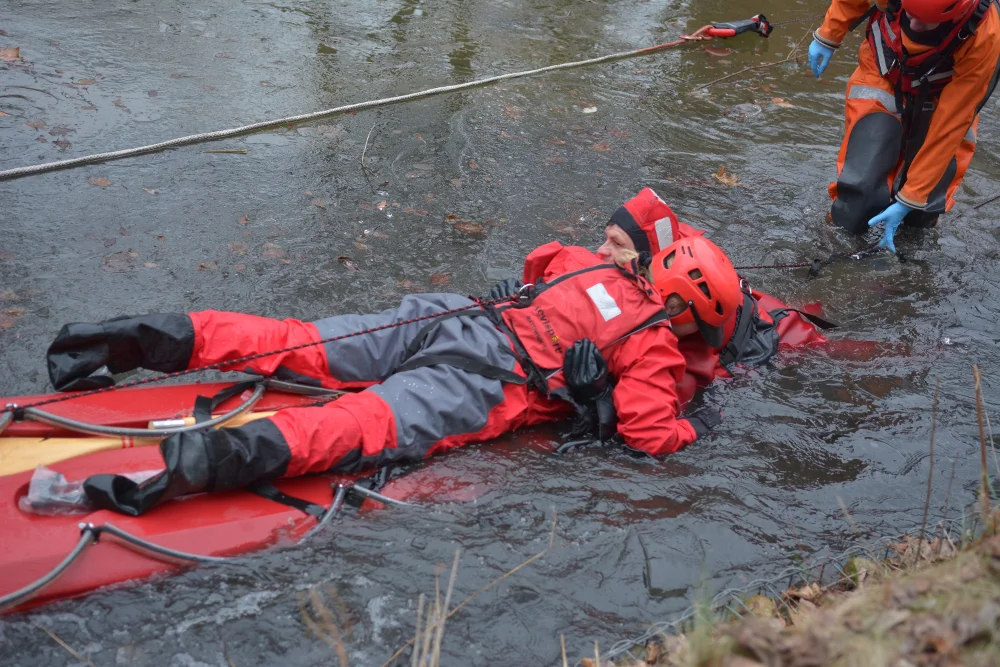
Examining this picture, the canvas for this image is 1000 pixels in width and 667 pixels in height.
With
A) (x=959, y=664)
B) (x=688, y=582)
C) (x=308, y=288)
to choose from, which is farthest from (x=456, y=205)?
(x=959, y=664)

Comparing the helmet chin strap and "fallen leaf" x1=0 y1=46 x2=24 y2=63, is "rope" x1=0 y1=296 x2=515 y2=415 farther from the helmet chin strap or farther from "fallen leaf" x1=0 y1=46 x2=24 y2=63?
"fallen leaf" x1=0 y1=46 x2=24 y2=63

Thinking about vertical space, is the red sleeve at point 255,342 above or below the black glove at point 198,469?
above

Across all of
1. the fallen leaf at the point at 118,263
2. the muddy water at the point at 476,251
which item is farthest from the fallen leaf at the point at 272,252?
the fallen leaf at the point at 118,263

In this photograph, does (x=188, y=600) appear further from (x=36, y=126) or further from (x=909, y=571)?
(x=36, y=126)

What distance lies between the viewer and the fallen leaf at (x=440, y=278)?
541 centimetres

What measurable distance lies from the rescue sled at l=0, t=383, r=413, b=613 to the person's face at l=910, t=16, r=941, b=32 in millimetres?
4522

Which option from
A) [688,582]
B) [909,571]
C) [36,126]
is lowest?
[688,582]

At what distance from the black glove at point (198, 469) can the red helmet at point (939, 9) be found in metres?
4.62

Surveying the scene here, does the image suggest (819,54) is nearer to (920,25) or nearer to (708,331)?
(920,25)

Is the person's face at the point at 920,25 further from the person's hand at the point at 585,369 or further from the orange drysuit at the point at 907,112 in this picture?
the person's hand at the point at 585,369

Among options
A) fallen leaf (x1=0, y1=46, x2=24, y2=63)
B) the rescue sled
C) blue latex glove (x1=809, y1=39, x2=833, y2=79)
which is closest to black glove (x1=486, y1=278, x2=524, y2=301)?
the rescue sled

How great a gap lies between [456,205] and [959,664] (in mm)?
4874

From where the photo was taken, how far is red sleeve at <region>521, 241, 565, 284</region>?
470 cm

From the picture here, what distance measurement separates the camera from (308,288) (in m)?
5.14
